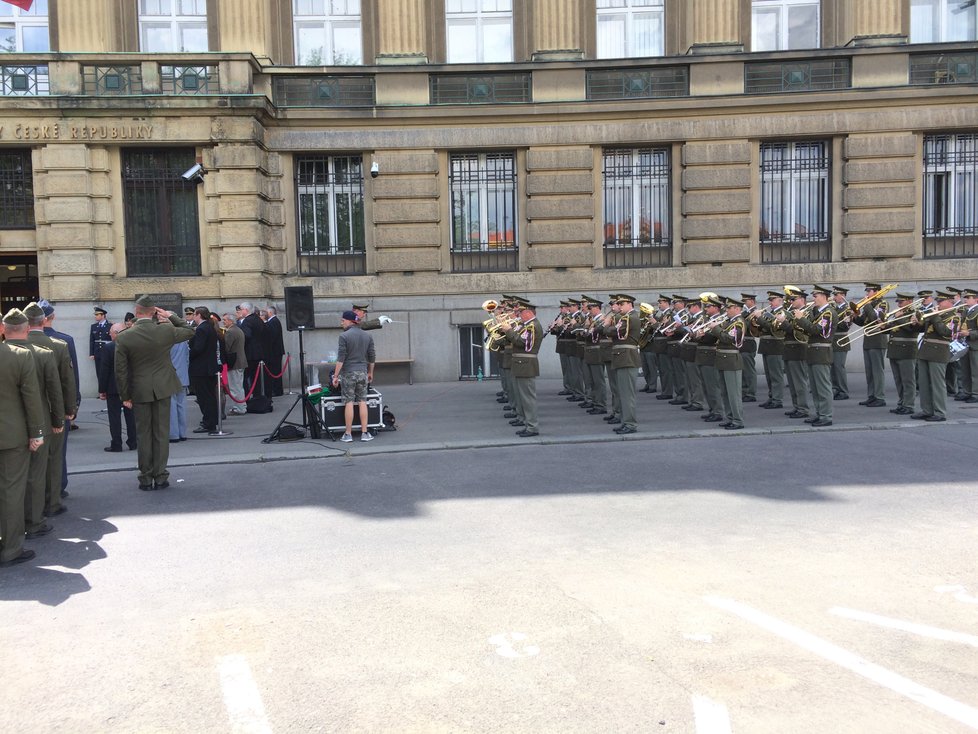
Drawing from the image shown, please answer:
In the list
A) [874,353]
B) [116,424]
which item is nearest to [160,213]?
[116,424]

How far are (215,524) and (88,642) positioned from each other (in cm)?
278

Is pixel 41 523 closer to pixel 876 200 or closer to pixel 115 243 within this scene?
pixel 115 243

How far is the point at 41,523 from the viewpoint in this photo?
25.2 ft

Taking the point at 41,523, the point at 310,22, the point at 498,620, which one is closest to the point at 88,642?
the point at 498,620

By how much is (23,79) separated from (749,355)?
15.7 m

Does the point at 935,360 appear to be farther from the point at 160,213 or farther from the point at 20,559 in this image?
the point at 160,213

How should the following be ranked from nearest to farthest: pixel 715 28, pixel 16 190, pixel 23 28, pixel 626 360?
pixel 626 360 → pixel 16 190 → pixel 23 28 → pixel 715 28

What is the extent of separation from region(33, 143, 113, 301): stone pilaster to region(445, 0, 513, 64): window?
26.9 ft

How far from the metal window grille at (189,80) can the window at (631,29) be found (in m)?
8.74

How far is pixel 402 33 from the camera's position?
19438 mm

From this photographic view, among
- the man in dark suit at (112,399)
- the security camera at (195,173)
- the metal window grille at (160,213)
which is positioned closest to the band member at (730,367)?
the man in dark suit at (112,399)

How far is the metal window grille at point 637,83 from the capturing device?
63.9 ft

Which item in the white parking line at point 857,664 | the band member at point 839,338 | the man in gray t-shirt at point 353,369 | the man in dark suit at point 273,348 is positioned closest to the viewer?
the white parking line at point 857,664

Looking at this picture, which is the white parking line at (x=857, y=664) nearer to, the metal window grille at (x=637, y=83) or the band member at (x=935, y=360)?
the band member at (x=935, y=360)
